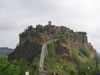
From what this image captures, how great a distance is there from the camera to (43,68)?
65250 mm

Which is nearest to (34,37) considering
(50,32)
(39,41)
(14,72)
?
(39,41)

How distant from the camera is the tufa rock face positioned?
77.4 meters

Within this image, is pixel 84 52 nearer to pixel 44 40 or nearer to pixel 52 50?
pixel 52 50

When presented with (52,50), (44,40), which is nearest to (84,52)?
(52,50)

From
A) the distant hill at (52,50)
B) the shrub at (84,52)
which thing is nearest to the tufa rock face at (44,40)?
the distant hill at (52,50)

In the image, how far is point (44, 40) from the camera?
77.6 meters

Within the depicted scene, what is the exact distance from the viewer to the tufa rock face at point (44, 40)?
7738 centimetres

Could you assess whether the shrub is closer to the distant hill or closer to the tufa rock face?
the distant hill

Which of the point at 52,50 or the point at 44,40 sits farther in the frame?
the point at 44,40

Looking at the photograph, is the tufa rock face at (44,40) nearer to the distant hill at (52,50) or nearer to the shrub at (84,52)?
the distant hill at (52,50)

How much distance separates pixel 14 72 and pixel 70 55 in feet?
166

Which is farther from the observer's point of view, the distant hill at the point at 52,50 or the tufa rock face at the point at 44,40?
the tufa rock face at the point at 44,40

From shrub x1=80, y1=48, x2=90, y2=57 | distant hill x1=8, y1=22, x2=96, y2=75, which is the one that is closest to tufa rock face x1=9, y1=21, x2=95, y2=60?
distant hill x1=8, y1=22, x2=96, y2=75

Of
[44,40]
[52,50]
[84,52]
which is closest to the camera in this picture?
[52,50]
